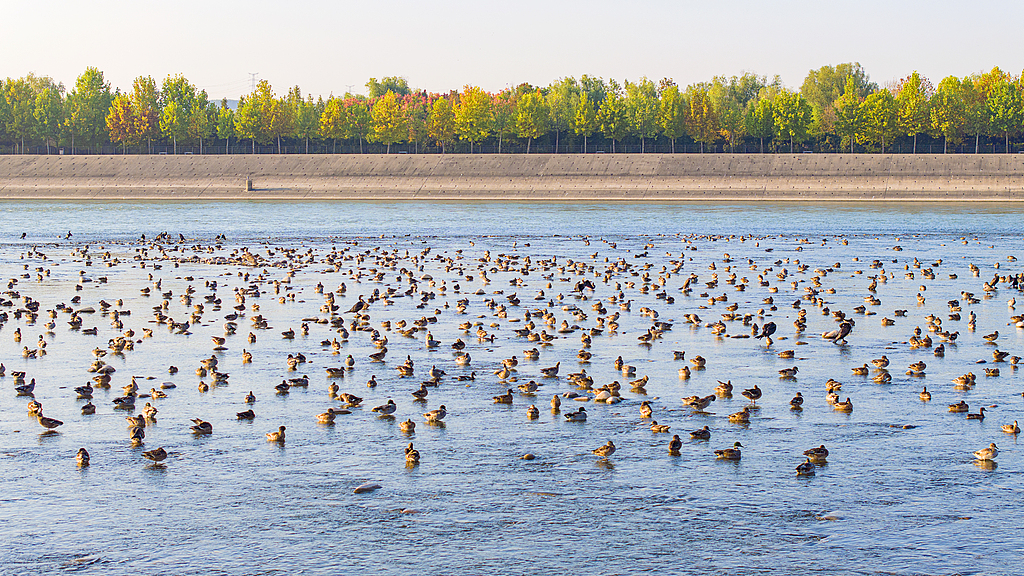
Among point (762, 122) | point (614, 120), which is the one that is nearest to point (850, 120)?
point (762, 122)

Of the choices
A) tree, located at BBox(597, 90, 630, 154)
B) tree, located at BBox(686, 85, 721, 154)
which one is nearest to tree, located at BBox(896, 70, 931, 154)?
tree, located at BBox(686, 85, 721, 154)

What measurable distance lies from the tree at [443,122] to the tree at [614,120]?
2097 centimetres

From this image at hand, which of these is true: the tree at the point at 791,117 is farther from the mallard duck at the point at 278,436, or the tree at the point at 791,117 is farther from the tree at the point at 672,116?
the mallard duck at the point at 278,436

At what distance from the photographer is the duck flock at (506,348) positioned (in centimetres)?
1953

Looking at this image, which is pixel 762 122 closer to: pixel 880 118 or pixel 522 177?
pixel 880 118

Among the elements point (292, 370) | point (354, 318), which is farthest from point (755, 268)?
point (292, 370)

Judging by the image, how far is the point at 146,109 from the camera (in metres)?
180

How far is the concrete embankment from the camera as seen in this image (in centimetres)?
12344

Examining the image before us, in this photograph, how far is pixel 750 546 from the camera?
45.1ft

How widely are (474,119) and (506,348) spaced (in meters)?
137

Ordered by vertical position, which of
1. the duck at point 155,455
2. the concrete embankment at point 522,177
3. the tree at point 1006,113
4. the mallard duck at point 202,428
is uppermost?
the tree at point 1006,113

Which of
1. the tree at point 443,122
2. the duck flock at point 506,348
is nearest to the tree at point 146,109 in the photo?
the tree at point 443,122

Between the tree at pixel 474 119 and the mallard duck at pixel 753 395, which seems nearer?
the mallard duck at pixel 753 395

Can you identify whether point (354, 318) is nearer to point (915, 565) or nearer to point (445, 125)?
point (915, 565)
